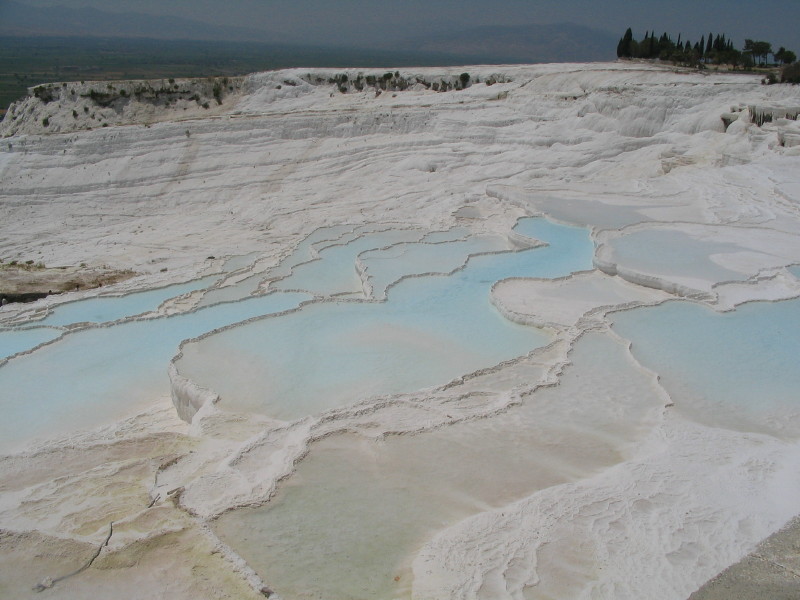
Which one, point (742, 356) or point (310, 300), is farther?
point (310, 300)

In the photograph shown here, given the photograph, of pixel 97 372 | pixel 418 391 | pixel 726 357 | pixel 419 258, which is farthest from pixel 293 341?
pixel 726 357

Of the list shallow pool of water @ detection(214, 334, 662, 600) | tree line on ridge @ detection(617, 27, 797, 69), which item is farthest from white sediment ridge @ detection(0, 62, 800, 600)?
tree line on ridge @ detection(617, 27, 797, 69)

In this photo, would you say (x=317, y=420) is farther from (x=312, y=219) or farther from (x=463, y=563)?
(x=312, y=219)

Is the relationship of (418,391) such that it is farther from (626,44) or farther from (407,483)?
(626,44)

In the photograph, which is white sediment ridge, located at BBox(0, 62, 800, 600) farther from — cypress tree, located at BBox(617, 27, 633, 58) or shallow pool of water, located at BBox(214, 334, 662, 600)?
cypress tree, located at BBox(617, 27, 633, 58)

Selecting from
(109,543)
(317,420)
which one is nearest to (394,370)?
(317,420)

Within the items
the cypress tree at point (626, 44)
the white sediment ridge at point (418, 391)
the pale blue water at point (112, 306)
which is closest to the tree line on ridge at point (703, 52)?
the cypress tree at point (626, 44)
